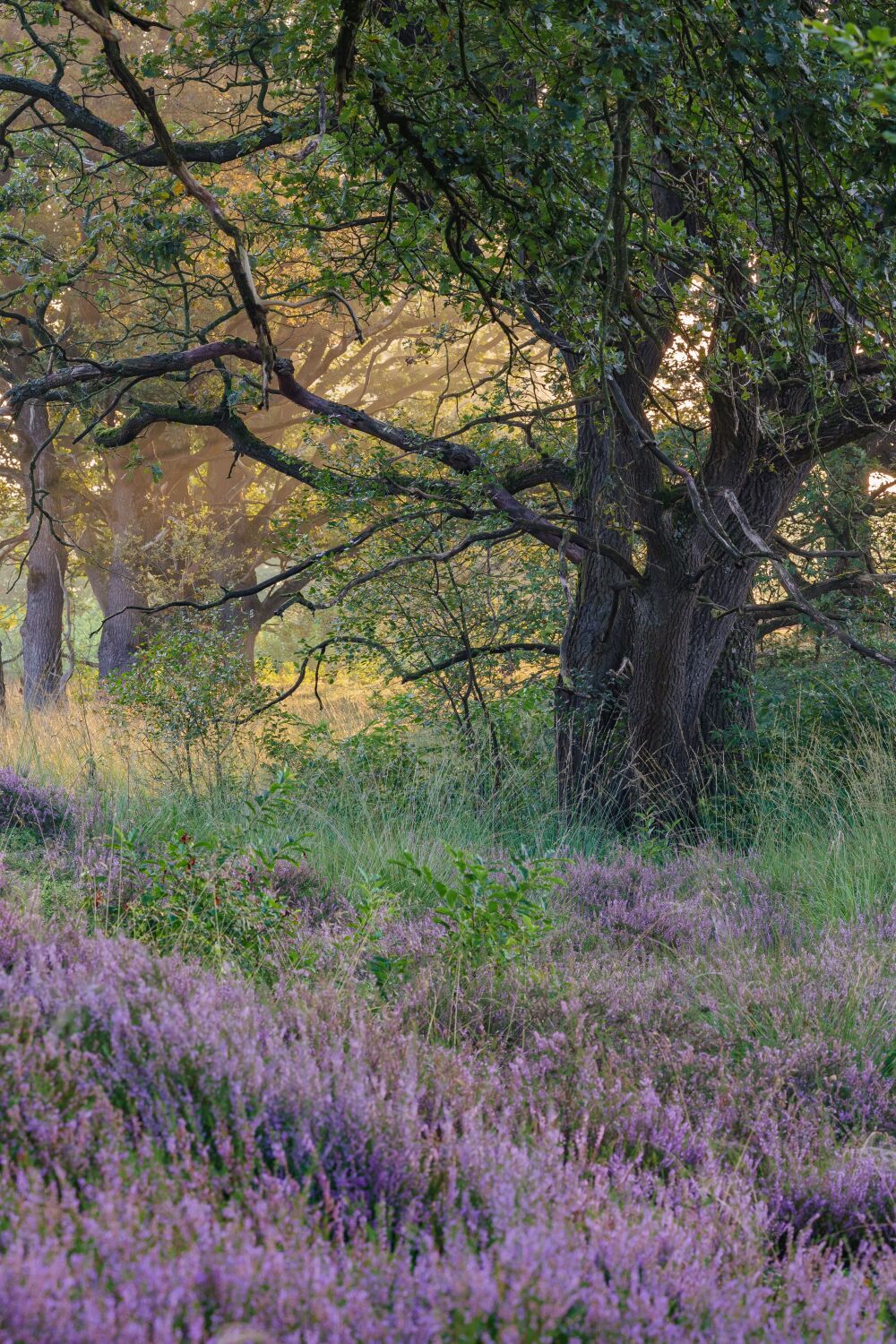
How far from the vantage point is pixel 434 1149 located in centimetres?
208

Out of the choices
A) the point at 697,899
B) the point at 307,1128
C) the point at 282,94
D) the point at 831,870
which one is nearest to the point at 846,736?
the point at 831,870

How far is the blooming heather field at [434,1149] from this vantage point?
1.55 metres

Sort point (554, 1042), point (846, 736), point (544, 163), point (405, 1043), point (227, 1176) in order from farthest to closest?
point (846, 736), point (544, 163), point (554, 1042), point (405, 1043), point (227, 1176)

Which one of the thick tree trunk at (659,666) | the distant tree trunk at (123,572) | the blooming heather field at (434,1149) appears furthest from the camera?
the distant tree trunk at (123,572)

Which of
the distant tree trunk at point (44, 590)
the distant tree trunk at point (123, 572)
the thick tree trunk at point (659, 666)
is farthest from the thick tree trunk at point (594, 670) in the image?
the distant tree trunk at point (123, 572)

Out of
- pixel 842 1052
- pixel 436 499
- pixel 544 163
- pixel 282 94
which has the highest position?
pixel 282 94

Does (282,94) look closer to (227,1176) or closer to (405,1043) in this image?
(405,1043)

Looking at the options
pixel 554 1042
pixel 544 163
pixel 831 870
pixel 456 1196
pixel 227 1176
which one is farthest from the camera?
pixel 831 870

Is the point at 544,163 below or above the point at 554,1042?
above

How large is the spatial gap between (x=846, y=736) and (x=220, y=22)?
24.9 feet

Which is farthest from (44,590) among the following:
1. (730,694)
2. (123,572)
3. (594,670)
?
(730,694)

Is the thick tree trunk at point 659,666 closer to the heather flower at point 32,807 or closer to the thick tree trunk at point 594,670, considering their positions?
the thick tree trunk at point 594,670

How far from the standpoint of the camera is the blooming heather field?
1.55 metres

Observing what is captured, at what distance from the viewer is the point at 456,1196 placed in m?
2.04
